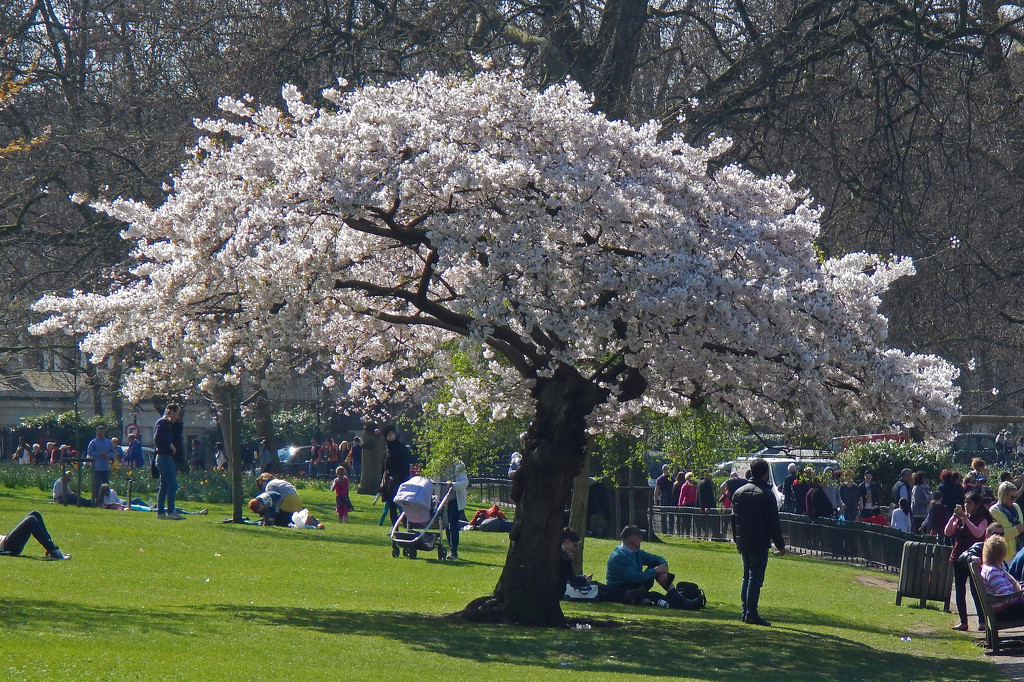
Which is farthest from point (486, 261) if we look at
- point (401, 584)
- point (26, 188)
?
point (26, 188)

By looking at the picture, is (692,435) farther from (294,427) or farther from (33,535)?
(294,427)

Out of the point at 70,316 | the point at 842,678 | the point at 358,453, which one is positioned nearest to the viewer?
the point at 842,678

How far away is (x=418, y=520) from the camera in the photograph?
17953 millimetres

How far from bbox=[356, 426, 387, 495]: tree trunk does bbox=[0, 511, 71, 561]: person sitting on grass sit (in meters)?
23.4

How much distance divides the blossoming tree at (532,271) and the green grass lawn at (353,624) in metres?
1.55

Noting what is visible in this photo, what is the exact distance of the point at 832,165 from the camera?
2005cm

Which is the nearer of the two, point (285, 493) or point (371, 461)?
point (285, 493)

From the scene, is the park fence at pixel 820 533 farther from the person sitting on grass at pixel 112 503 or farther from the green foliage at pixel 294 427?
the green foliage at pixel 294 427

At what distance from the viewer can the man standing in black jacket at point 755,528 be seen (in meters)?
13.1

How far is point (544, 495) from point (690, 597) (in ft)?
12.1

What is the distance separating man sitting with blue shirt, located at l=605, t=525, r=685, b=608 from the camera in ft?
48.8

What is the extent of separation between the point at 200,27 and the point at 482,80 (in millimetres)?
11033

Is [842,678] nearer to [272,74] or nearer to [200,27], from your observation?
[272,74]

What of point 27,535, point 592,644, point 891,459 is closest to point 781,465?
point 891,459
